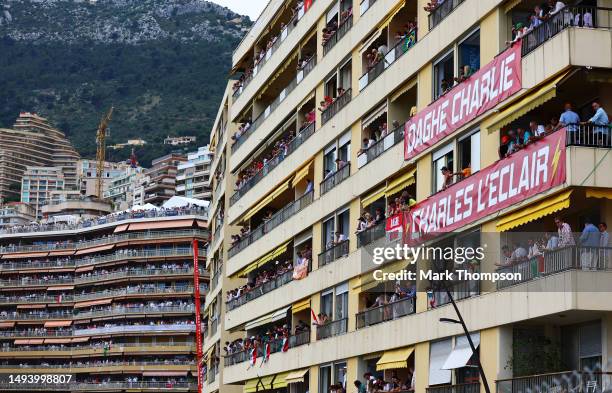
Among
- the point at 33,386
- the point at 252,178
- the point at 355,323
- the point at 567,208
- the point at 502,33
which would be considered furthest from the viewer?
the point at 33,386

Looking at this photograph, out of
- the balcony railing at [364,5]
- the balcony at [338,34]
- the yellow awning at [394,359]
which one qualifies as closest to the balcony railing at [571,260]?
the yellow awning at [394,359]

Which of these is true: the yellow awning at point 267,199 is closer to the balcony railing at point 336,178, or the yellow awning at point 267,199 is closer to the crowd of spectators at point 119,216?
the balcony railing at point 336,178

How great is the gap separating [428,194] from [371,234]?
496 centimetres

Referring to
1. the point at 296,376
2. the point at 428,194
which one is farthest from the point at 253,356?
the point at 428,194

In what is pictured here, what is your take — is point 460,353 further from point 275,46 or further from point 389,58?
point 275,46

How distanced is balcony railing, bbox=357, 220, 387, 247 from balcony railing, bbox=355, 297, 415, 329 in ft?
7.35

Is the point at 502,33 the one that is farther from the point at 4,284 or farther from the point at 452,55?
the point at 4,284

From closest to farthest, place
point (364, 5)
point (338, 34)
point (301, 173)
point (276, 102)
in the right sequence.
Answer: point (364, 5) → point (338, 34) → point (301, 173) → point (276, 102)

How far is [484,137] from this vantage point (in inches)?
1237

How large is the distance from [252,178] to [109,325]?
64.1 meters

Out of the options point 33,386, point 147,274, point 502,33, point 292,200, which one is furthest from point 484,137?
point 33,386

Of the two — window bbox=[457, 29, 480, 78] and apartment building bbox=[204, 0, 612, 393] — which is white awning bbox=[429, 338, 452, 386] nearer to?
apartment building bbox=[204, 0, 612, 393]

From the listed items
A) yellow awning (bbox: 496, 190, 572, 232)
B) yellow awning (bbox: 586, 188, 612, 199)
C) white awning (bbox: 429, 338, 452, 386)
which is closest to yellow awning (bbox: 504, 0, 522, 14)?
yellow awning (bbox: 496, 190, 572, 232)

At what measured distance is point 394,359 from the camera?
36438 millimetres
